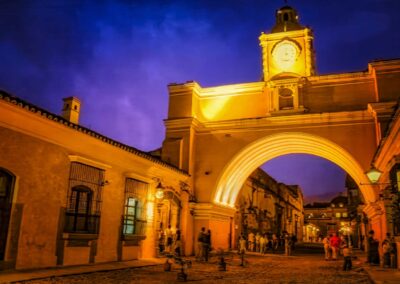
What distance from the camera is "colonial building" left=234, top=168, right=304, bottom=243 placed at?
107 feet

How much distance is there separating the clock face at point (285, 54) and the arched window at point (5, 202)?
16.4 metres

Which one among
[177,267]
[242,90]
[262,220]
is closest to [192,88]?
[242,90]

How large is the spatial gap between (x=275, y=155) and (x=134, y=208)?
10471mm

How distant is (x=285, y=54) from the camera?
23.1 meters

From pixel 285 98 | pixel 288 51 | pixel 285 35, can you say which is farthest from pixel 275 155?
pixel 285 35

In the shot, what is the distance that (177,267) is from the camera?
47.3ft

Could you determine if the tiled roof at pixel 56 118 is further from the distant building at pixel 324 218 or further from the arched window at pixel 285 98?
the distant building at pixel 324 218

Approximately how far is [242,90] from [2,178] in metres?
14.9

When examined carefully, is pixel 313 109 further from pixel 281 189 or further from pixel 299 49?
pixel 281 189

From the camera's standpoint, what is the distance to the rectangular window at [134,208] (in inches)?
634

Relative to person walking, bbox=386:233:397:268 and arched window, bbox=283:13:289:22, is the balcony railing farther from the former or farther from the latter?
arched window, bbox=283:13:289:22

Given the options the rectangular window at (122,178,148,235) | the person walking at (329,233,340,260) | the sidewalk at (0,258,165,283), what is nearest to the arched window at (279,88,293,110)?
the person walking at (329,233,340,260)

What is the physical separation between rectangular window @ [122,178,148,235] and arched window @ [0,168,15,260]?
17.8 ft

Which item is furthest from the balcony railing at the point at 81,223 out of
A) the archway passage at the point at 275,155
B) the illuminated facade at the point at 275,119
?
the archway passage at the point at 275,155
